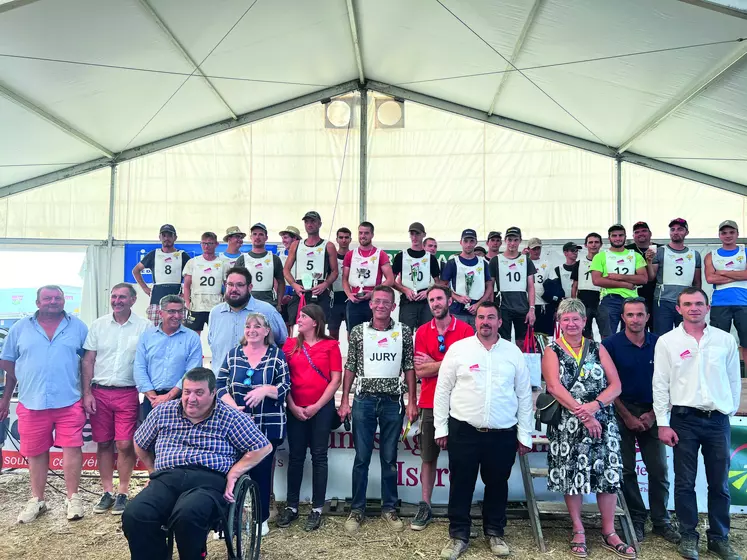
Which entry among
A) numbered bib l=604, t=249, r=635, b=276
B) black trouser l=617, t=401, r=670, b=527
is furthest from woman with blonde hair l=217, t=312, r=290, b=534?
numbered bib l=604, t=249, r=635, b=276

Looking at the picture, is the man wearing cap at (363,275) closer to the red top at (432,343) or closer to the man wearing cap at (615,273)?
the red top at (432,343)

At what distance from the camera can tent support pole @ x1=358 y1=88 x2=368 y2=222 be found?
870 centimetres

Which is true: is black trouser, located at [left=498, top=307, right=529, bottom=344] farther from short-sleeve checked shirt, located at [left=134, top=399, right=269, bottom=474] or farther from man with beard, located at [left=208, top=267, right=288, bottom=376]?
short-sleeve checked shirt, located at [left=134, top=399, right=269, bottom=474]

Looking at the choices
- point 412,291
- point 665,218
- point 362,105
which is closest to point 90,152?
point 362,105

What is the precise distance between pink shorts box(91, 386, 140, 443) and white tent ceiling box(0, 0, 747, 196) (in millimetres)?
3635

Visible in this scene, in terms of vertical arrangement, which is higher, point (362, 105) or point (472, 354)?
point (362, 105)

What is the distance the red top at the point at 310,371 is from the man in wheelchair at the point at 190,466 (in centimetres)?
74

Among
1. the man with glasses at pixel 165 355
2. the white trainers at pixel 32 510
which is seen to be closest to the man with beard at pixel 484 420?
the man with glasses at pixel 165 355

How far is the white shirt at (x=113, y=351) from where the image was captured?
3.78 meters

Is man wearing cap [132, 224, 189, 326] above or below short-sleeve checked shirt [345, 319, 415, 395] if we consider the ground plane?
above

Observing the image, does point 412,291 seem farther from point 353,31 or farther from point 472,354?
point 353,31

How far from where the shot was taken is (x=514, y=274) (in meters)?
5.32

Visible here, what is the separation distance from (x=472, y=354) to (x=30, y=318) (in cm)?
307

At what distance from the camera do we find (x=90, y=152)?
8.52 meters
